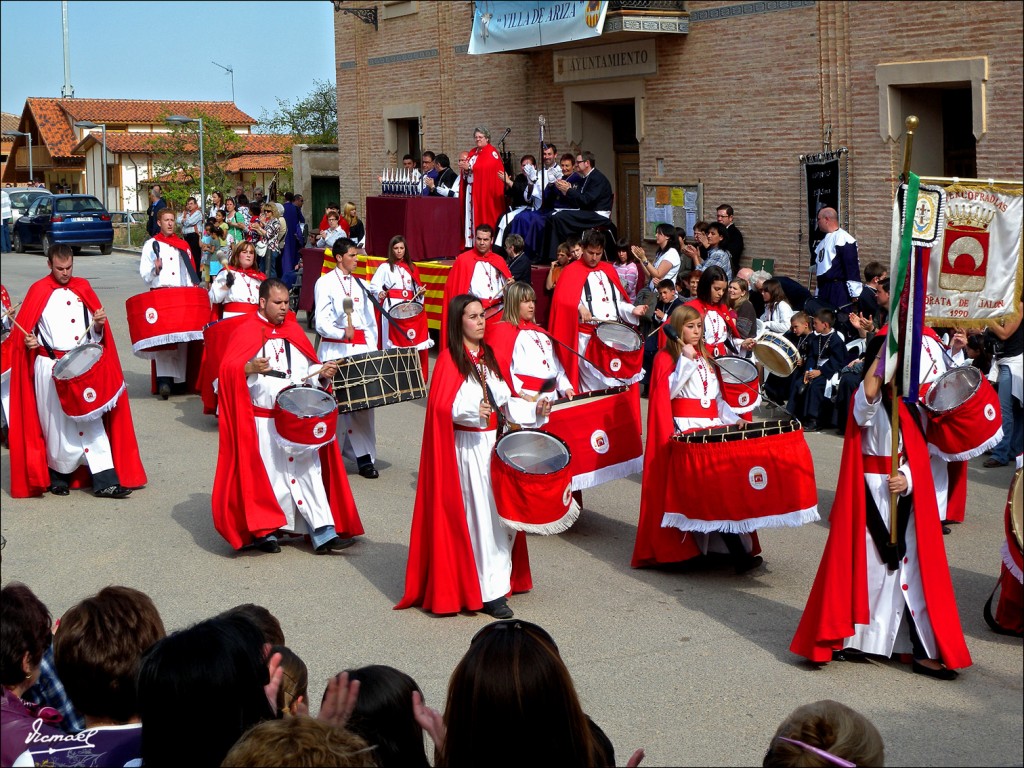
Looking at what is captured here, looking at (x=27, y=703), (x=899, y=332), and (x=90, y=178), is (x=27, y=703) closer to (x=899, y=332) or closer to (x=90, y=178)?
(x=899, y=332)

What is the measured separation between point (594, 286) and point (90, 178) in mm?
4539

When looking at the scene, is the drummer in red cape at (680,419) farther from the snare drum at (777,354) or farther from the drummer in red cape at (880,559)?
the drummer in red cape at (880,559)

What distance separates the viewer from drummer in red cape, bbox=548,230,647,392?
1167 cm

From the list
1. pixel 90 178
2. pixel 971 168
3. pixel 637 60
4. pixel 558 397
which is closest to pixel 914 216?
pixel 558 397

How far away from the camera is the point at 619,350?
1096 centimetres

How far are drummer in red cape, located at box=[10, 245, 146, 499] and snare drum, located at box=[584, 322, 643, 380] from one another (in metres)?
4.07

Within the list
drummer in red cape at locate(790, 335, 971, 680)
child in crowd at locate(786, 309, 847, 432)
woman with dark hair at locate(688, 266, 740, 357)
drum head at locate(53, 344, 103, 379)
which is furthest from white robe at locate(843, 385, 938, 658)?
drum head at locate(53, 344, 103, 379)

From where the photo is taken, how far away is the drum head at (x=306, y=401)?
8531 mm

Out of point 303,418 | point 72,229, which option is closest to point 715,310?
point 303,418

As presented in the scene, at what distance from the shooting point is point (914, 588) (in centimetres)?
641

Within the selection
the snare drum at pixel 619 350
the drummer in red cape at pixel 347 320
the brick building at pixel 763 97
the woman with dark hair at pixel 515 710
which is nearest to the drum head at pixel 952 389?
the snare drum at pixel 619 350

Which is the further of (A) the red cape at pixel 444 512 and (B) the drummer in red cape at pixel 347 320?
(B) the drummer in red cape at pixel 347 320

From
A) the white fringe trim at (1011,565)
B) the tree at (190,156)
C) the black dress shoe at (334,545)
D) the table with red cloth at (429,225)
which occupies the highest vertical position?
the tree at (190,156)

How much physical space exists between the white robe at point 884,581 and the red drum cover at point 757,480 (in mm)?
1142
